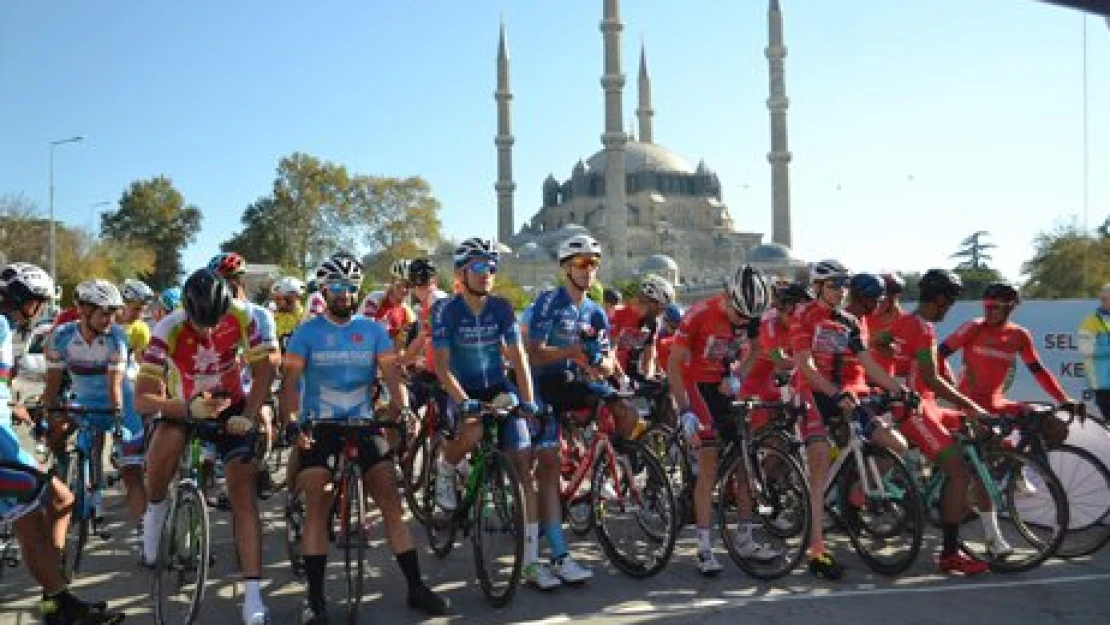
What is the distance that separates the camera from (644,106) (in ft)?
385

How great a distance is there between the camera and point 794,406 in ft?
21.2

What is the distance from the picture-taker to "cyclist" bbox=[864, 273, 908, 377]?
24.1 feet

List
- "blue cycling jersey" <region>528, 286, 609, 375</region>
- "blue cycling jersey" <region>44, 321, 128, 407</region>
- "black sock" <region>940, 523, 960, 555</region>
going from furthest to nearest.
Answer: "blue cycling jersey" <region>44, 321, 128, 407</region> → "blue cycling jersey" <region>528, 286, 609, 375</region> → "black sock" <region>940, 523, 960, 555</region>

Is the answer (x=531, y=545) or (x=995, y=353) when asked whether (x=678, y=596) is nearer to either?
(x=531, y=545)

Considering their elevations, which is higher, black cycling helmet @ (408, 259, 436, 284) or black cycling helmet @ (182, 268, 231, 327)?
black cycling helmet @ (408, 259, 436, 284)

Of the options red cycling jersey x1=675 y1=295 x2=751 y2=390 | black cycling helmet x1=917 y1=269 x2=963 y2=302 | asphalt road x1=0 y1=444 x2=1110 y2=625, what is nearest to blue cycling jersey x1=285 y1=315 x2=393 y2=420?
asphalt road x1=0 y1=444 x2=1110 y2=625

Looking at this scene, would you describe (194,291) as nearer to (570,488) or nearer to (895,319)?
(570,488)

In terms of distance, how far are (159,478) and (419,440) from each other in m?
2.62

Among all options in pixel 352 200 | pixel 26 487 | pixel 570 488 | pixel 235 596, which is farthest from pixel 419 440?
pixel 352 200

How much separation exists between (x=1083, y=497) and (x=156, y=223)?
7961 cm

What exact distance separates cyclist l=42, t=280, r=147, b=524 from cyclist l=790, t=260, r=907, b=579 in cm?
463

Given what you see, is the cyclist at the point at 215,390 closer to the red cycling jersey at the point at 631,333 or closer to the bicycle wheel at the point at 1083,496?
the red cycling jersey at the point at 631,333

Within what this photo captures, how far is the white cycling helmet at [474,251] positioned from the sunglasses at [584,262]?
0.66m

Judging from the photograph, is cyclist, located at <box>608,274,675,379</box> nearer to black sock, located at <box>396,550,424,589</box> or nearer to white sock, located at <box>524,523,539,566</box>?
white sock, located at <box>524,523,539,566</box>
